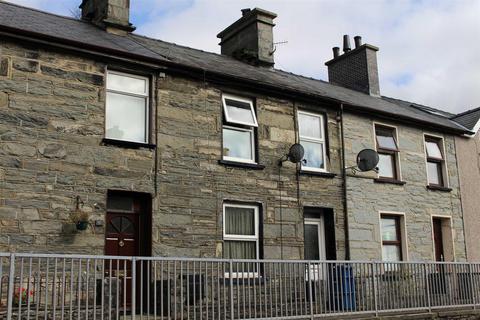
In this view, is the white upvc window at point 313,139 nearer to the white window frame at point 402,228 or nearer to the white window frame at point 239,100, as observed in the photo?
the white window frame at point 239,100

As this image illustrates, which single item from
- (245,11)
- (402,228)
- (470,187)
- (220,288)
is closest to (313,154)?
(402,228)

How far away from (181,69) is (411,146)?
7.50 metres

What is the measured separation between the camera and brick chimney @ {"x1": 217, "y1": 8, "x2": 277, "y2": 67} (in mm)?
16766

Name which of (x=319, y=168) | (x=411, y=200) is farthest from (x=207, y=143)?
(x=411, y=200)

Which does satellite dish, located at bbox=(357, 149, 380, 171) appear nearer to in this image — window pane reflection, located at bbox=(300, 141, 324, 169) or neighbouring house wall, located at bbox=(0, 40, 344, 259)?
window pane reflection, located at bbox=(300, 141, 324, 169)

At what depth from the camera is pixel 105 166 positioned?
11164mm

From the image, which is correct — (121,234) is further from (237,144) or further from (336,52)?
(336,52)

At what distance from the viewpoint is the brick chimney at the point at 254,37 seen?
55.0 feet

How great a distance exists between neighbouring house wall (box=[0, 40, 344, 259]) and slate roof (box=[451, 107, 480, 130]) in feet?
24.0

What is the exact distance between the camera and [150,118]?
39.4ft

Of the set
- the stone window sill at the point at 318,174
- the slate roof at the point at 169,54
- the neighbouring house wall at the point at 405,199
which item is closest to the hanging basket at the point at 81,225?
the slate roof at the point at 169,54

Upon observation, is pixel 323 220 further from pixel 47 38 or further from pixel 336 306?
pixel 47 38

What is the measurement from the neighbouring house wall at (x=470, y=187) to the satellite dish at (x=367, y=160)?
4.59 meters

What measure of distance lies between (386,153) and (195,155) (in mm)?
6189
